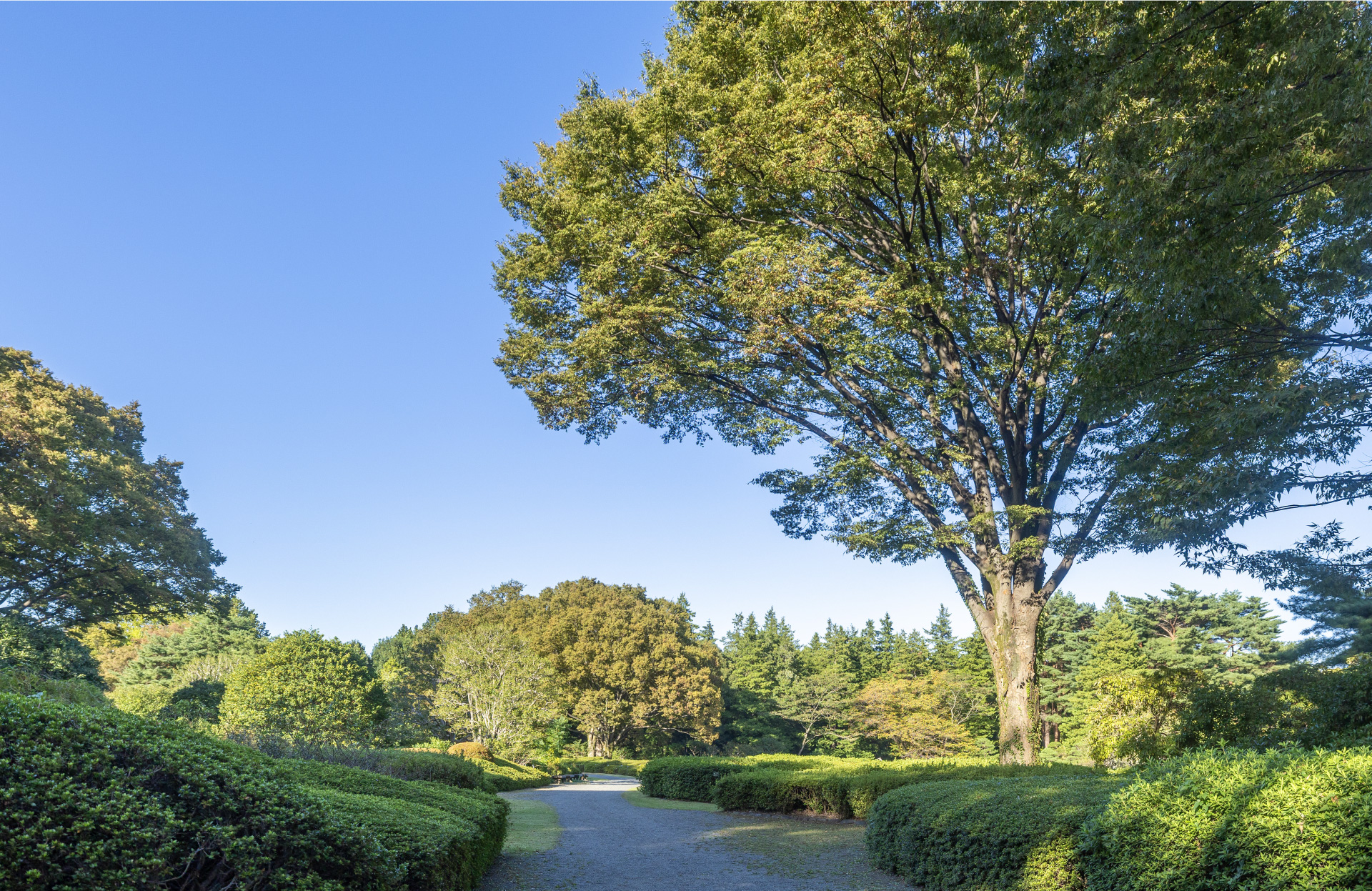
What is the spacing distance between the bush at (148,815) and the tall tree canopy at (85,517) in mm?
21956

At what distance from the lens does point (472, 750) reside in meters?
26.2

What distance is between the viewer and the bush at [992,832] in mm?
6195

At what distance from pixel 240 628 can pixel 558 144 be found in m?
48.2

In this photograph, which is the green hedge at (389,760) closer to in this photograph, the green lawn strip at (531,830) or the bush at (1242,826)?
the green lawn strip at (531,830)

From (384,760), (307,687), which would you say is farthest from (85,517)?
(384,760)

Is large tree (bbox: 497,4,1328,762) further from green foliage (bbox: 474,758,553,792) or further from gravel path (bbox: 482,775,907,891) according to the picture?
green foliage (bbox: 474,758,553,792)

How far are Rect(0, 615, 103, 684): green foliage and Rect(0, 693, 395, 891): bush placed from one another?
18.8 metres

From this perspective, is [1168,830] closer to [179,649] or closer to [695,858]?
[695,858]

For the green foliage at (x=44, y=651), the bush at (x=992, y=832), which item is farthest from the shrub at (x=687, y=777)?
the green foliage at (x=44, y=651)

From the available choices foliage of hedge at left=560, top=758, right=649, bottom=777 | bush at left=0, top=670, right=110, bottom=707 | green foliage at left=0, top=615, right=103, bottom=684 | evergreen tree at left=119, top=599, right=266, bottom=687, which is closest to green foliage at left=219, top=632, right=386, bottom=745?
bush at left=0, top=670, right=110, bottom=707

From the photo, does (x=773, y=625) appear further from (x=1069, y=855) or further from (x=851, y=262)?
(x=1069, y=855)

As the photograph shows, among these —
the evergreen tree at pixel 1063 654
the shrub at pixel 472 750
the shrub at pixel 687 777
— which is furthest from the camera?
the evergreen tree at pixel 1063 654

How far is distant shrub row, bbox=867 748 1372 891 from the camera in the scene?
13.6 ft

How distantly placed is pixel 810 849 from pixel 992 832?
4177 millimetres
